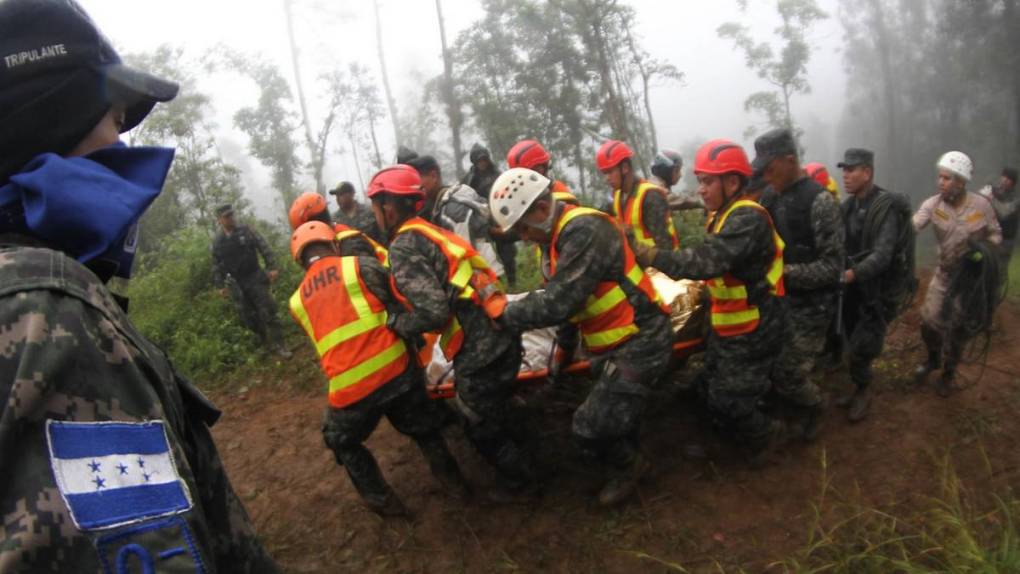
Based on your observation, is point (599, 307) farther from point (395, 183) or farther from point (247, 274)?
point (247, 274)

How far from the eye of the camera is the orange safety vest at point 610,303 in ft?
11.0

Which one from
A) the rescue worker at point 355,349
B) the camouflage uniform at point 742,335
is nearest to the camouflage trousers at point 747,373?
the camouflage uniform at point 742,335

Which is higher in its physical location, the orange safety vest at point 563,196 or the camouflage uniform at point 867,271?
the orange safety vest at point 563,196

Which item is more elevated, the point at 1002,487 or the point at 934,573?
the point at 934,573

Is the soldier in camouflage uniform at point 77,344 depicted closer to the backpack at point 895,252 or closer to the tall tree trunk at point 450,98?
the backpack at point 895,252

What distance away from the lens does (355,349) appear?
339 cm

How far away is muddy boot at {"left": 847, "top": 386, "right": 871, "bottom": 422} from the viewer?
4.45 meters

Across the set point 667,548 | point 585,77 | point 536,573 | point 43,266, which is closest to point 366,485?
point 536,573

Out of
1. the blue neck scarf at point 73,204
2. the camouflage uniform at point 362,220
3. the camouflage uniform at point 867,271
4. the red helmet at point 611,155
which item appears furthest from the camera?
the camouflage uniform at point 362,220

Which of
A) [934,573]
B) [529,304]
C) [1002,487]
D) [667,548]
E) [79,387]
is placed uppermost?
[79,387]

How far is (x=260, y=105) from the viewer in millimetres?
25875

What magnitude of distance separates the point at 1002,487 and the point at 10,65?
4876 mm

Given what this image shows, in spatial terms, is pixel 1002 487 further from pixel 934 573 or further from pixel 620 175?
pixel 620 175

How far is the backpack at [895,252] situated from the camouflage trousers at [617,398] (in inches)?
87.7
